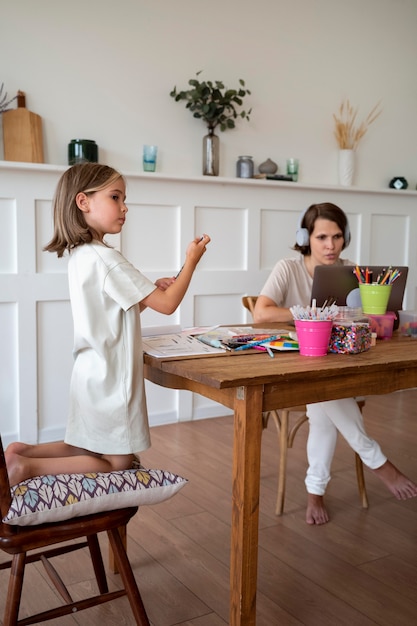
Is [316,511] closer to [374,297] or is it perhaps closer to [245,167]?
[374,297]

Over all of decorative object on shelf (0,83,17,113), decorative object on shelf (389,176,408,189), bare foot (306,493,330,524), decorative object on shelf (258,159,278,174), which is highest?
decorative object on shelf (0,83,17,113)

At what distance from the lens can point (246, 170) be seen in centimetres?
377

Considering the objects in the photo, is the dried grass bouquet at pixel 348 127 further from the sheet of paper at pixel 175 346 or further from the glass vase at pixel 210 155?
the sheet of paper at pixel 175 346

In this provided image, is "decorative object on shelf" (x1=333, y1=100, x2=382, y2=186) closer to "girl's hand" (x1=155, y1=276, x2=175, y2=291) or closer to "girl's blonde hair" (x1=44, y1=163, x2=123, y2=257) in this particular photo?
"girl's hand" (x1=155, y1=276, x2=175, y2=291)

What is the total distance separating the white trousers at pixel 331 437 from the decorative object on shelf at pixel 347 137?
2.30 metres

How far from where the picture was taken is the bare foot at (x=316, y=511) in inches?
91.8

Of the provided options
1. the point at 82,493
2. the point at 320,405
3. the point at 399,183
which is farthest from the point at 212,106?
the point at 82,493

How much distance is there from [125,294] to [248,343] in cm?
38

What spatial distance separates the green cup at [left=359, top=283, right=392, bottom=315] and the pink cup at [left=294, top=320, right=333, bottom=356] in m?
0.37

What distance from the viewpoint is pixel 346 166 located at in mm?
4188

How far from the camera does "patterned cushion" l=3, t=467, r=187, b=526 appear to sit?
1.30 m

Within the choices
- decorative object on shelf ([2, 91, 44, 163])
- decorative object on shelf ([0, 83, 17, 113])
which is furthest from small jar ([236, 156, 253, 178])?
decorative object on shelf ([0, 83, 17, 113])

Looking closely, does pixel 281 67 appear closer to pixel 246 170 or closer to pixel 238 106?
pixel 238 106

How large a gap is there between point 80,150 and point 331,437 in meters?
1.91
